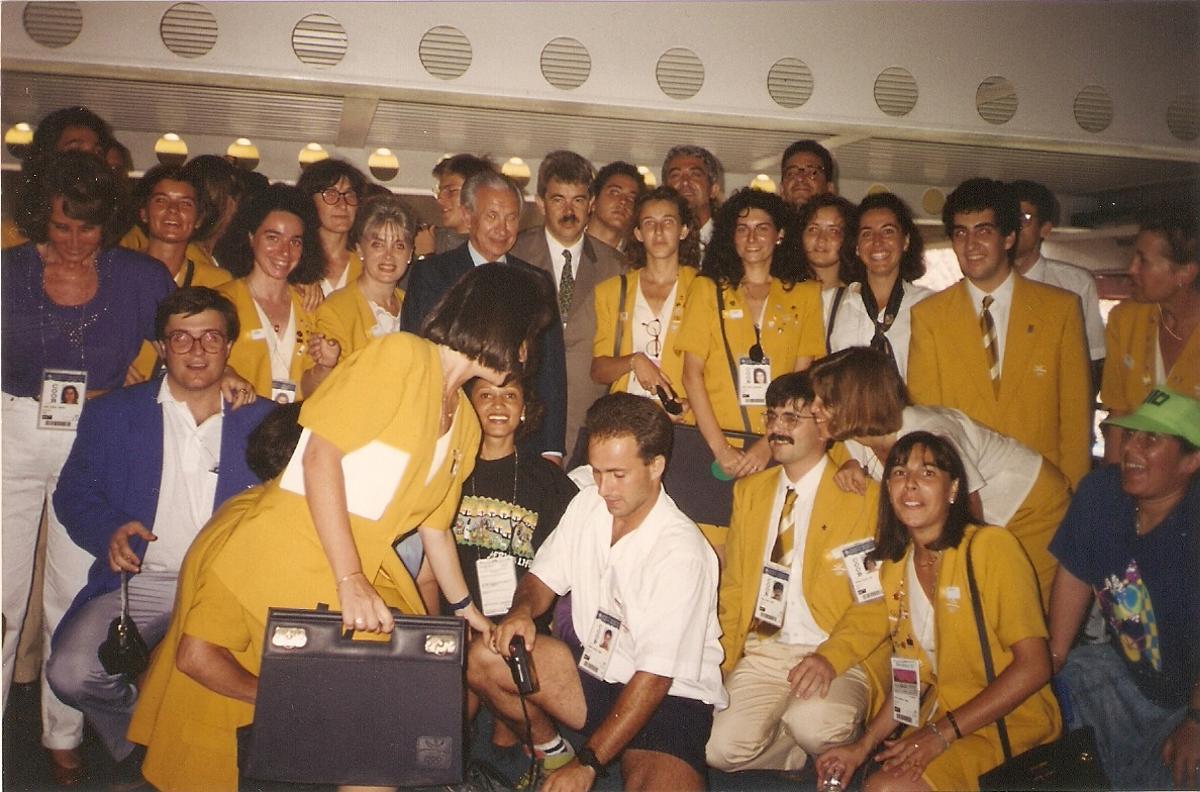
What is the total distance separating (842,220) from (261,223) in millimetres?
2092

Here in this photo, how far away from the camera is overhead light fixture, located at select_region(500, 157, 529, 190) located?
4.05 metres

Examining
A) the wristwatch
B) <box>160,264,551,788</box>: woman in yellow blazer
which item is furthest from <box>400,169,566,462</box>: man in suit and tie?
the wristwatch

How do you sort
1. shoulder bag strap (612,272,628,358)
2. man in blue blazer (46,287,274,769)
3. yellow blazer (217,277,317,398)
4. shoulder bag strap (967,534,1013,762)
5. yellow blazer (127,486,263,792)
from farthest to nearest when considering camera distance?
shoulder bag strap (612,272,628,358) → yellow blazer (217,277,317,398) → man in blue blazer (46,287,274,769) → shoulder bag strap (967,534,1013,762) → yellow blazer (127,486,263,792)

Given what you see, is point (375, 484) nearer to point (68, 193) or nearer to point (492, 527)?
point (492, 527)

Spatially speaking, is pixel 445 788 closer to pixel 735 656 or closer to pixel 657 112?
pixel 735 656

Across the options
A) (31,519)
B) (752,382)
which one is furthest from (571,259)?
(31,519)

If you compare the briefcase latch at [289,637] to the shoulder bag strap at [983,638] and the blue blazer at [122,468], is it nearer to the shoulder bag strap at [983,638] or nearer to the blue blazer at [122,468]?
the blue blazer at [122,468]

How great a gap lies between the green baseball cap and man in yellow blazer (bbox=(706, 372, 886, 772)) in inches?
30.4

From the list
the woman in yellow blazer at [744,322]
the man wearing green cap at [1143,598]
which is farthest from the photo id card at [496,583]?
the man wearing green cap at [1143,598]

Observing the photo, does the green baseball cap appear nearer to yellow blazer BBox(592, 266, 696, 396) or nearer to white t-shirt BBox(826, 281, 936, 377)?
white t-shirt BBox(826, 281, 936, 377)

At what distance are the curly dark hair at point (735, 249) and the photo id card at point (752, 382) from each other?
0.31 meters

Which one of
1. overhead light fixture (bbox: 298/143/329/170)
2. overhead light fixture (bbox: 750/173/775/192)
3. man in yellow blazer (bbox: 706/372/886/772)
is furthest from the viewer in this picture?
overhead light fixture (bbox: 750/173/775/192)

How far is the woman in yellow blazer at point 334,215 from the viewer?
3352 mm

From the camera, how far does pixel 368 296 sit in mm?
3283
